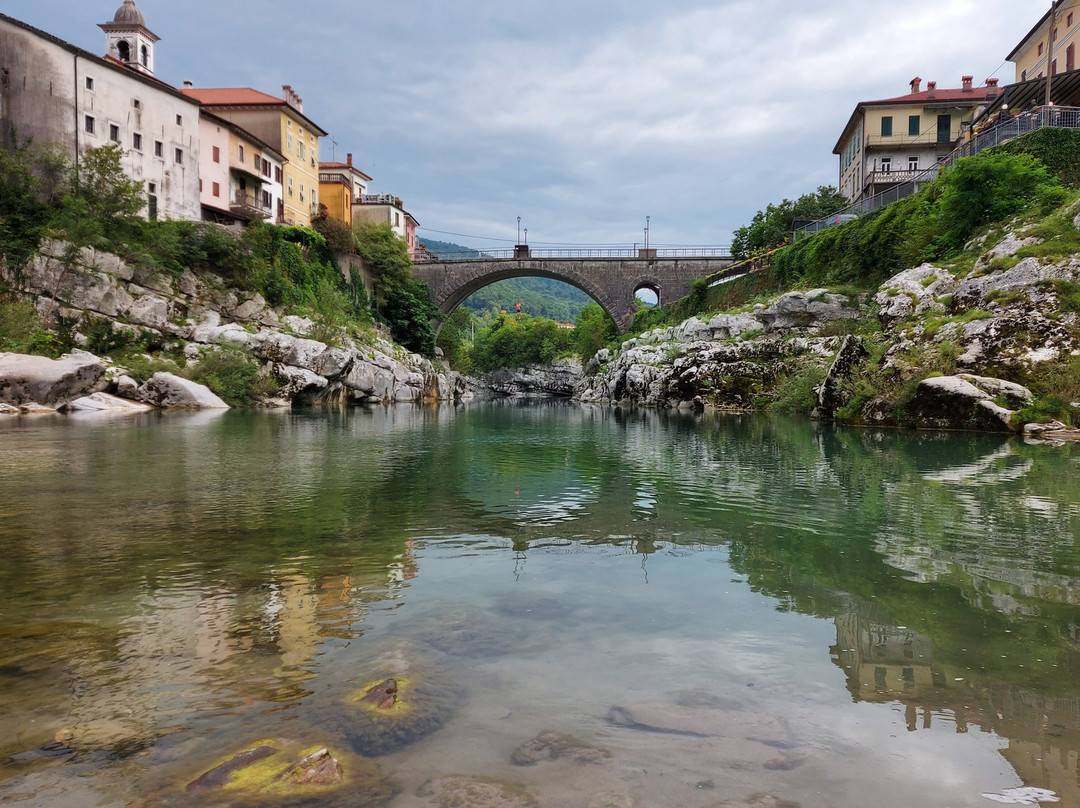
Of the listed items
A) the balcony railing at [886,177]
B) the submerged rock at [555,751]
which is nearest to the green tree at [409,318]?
the balcony railing at [886,177]

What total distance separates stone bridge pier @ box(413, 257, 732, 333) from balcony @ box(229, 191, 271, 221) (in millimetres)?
21713

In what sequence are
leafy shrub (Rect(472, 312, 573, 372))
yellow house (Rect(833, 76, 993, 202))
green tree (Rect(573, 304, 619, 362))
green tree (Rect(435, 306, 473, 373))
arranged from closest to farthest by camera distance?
yellow house (Rect(833, 76, 993, 202)), green tree (Rect(573, 304, 619, 362)), green tree (Rect(435, 306, 473, 373)), leafy shrub (Rect(472, 312, 573, 372))

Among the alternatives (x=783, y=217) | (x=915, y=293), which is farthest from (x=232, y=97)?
(x=915, y=293)

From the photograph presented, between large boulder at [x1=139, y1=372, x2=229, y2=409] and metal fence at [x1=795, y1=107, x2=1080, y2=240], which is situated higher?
metal fence at [x1=795, y1=107, x2=1080, y2=240]

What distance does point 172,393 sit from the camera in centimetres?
3753

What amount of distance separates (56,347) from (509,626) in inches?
1642

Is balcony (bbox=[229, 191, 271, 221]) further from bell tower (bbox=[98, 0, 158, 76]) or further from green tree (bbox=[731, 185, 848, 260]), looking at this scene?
green tree (bbox=[731, 185, 848, 260])

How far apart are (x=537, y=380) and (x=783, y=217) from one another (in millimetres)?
59740

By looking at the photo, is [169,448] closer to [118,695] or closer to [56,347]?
[118,695]

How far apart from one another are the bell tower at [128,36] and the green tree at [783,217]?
49.1 meters

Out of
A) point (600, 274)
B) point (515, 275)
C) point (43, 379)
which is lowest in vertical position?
point (43, 379)

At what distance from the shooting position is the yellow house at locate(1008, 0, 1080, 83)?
44531 millimetres

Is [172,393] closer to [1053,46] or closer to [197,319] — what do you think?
[197,319]

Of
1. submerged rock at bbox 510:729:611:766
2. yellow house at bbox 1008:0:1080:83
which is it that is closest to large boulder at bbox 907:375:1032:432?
submerged rock at bbox 510:729:611:766
